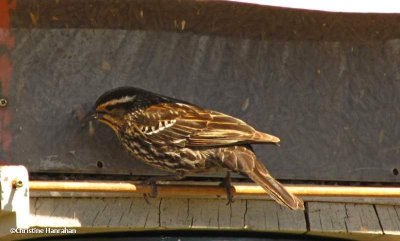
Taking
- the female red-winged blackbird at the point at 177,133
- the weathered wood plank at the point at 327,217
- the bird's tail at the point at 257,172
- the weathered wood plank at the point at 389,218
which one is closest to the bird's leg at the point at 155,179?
the female red-winged blackbird at the point at 177,133

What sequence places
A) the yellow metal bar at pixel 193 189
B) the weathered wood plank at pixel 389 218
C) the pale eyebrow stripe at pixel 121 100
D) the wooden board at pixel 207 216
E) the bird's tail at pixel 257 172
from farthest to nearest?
1. the pale eyebrow stripe at pixel 121 100
2. the weathered wood plank at pixel 389 218
3. the wooden board at pixel 207 216
4. the bird's tail at pixel 257 172
5. the yellow metal bar at pixel 193 189

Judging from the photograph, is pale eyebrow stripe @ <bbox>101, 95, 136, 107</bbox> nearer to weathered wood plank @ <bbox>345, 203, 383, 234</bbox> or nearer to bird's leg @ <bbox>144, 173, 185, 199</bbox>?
bird's leg @ <bbox>144, 173, 185, 199</bbox>

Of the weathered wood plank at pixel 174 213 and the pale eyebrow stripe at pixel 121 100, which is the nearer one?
the weathered wood plank at pixel 174 213

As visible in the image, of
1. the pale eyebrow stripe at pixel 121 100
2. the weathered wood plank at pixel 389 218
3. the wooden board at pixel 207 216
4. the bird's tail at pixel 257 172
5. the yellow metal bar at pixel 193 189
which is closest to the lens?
the yellow metal bar at pixel 193 189

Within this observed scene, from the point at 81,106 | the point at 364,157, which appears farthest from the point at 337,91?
the point at 81,106

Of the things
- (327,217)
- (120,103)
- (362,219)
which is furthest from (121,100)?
(362,219)

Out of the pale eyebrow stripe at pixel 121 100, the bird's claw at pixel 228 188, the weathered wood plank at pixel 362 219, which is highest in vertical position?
the pale eyebrow stripe at pixel 121 100

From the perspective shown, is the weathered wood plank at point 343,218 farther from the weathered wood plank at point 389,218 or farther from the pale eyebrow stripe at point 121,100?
the pale eyebrow stripe at point 121,100

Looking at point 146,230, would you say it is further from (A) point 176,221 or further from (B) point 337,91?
(B) point 337,91
